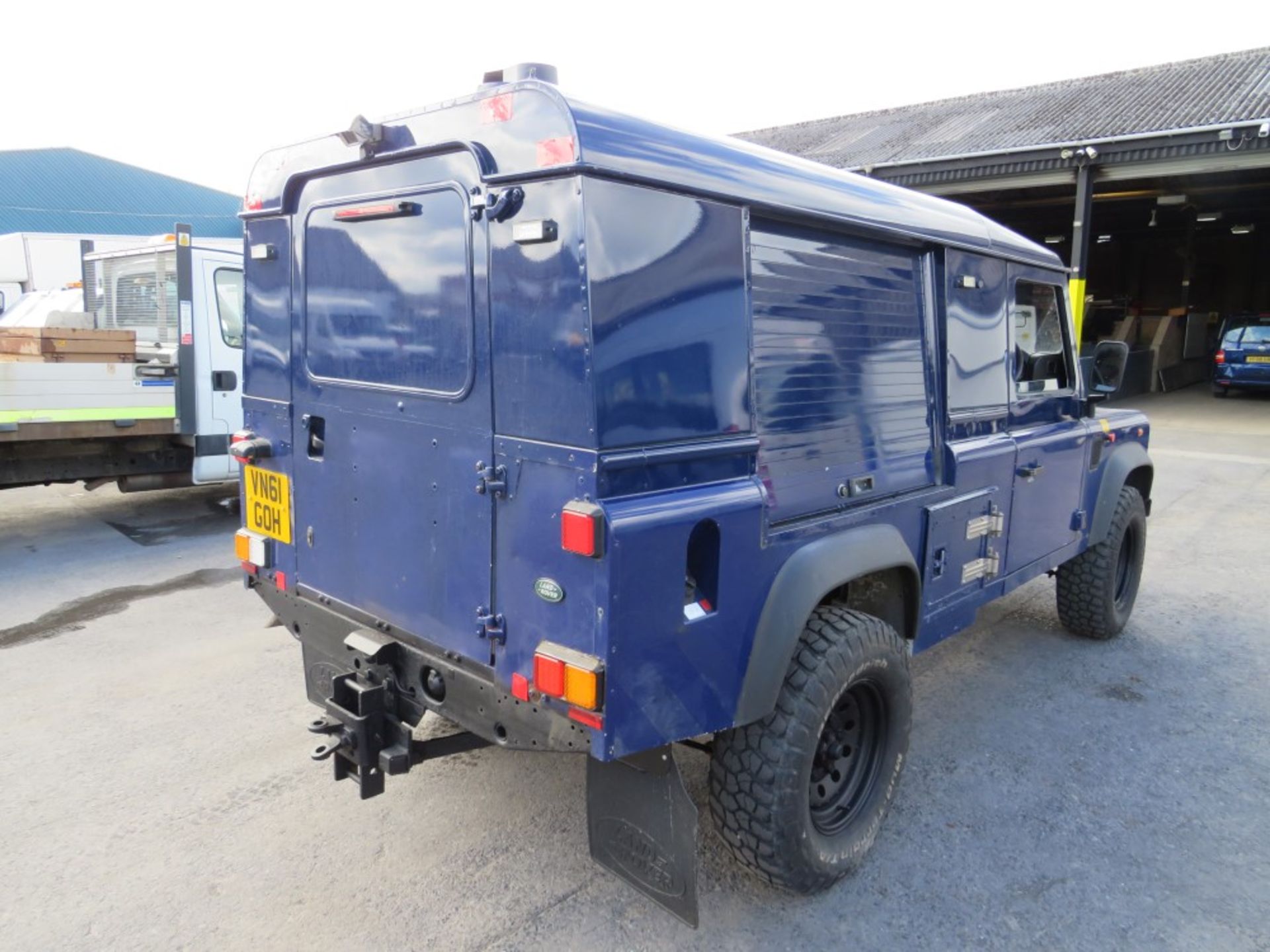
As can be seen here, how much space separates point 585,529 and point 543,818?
5.19 ft

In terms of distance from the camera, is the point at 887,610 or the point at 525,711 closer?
the point at 525,711

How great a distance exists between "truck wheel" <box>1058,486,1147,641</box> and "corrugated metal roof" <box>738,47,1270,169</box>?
35.7ft

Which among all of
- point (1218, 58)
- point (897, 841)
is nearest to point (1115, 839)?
point (897, 841)

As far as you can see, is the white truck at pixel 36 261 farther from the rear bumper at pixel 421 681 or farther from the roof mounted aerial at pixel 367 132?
the roof mounted aerial at pixel 367 132

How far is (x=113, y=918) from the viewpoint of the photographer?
103 inches

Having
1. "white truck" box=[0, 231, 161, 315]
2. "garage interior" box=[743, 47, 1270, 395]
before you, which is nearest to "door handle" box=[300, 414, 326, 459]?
"garage interior" box=[743, 47, 1270, 395]

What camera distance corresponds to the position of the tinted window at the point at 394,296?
2469 mm

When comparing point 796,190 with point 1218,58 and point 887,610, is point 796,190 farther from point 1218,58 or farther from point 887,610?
point 1218,58

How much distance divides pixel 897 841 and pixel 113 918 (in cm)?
254

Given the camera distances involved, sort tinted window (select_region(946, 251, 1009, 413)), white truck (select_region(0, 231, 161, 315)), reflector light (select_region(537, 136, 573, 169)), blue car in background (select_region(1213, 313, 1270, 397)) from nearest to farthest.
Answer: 1. reflector light (select_region(537, 136, 573, 169))
2. tinted window (select_region(946, 251, 1009, 413))
3. blue car in background (select_region(1213, 313, 1270, 397))
4. white truck (select_region(0, 231, 161, 315))

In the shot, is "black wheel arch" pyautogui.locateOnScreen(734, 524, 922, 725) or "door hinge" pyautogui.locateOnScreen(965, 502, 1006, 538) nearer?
"black wheel arch" pyautogui.locateOnScreen(734, 524, 922, 725)

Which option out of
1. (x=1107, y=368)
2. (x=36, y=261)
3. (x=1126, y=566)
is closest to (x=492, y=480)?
(x=1107, y=368)

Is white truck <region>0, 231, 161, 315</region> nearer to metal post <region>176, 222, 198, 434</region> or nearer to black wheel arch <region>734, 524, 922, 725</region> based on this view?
metal post <region>176, 222, 198, 434</region>

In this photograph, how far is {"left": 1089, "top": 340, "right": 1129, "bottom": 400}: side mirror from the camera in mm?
4320
